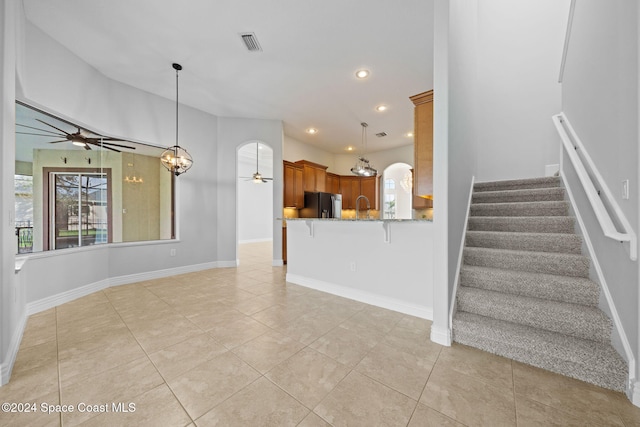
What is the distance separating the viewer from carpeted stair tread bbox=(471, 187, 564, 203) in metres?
3.04

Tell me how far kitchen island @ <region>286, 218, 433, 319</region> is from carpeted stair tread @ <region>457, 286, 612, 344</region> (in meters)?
0.46

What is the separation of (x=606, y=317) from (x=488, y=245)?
1.11 metres

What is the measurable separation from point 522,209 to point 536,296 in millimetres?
1309

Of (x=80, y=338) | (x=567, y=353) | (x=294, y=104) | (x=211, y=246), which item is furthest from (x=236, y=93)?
(x=567, y=353)

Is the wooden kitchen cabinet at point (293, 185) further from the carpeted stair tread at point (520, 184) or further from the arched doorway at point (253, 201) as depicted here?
the carpeted stair tread at point (520, 184)

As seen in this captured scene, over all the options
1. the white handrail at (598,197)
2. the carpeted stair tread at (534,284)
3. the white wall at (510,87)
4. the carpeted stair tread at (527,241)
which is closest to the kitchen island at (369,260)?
the carpeted stair tread at (534,284)

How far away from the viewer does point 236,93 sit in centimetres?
426

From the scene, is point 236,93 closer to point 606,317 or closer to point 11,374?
point 11,374

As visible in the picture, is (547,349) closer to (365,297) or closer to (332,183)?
(365,297)

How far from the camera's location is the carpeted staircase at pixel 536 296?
1.68 metres

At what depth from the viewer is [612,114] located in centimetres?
182

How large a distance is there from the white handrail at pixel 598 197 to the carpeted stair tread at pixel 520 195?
2.27ft

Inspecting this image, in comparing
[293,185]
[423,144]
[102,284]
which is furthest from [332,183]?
[102,284]

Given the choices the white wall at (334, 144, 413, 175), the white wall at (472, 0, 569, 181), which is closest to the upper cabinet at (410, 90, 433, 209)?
the white wall at (472, 0, 569, 181)
